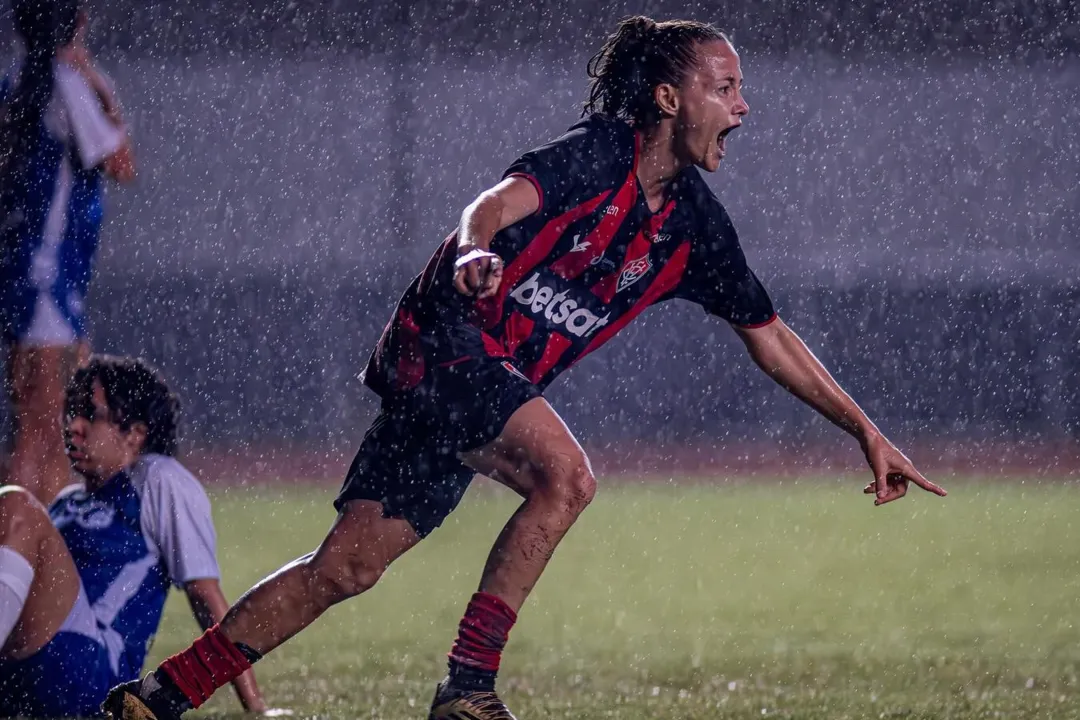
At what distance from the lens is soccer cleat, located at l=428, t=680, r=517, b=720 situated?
310 centimetres

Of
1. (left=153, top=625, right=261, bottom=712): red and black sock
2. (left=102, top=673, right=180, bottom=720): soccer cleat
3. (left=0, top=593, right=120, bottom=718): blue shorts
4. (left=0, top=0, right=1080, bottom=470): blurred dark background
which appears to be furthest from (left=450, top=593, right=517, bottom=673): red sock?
(left=0, top=0, right=1080, bottom=470): blurred dark background

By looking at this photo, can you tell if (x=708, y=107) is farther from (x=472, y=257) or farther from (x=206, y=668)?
(x=206, y=668)

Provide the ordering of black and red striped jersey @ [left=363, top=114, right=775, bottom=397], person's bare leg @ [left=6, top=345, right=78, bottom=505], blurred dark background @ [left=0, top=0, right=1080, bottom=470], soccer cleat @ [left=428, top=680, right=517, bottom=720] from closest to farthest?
soccer cleat @ [left=428, top=680, right=517, bottom=720] → black and red striped jersey @ [left=363, top=114, right=775, bottom=397] → person's bare leg @ [left=6, top=345, right=78, bottom=505] → blurred dark background @ [left=0, top=0, right=1080, bottom=470]

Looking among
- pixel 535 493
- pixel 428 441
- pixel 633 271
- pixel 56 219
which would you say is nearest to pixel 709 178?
pixel 56 219

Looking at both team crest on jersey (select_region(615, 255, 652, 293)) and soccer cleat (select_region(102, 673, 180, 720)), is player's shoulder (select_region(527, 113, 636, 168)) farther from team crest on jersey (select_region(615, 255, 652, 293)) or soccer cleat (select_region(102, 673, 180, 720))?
soccer cleat (select_region(102, 673, 180, 720))

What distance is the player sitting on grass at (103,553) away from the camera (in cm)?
356

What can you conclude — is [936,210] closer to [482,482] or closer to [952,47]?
[952,47]

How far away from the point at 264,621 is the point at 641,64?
1.51 metres

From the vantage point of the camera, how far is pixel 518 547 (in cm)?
316

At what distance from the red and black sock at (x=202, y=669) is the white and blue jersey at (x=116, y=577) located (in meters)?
0.24

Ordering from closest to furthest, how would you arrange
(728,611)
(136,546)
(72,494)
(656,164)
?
1. (656,164)
2. (136,546)
3. (72,494)
4. (728,611)

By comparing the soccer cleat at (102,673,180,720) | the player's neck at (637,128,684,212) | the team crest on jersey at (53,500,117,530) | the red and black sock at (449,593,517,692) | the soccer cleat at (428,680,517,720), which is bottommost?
the soccer cleat at (102,673,180,720)

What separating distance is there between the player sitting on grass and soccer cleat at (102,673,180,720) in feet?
0.61

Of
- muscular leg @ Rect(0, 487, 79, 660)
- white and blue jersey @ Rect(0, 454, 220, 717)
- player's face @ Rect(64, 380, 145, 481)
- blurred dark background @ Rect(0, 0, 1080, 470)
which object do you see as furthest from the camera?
blurred dark background @ Rect(0, 0, 1080, 470)
